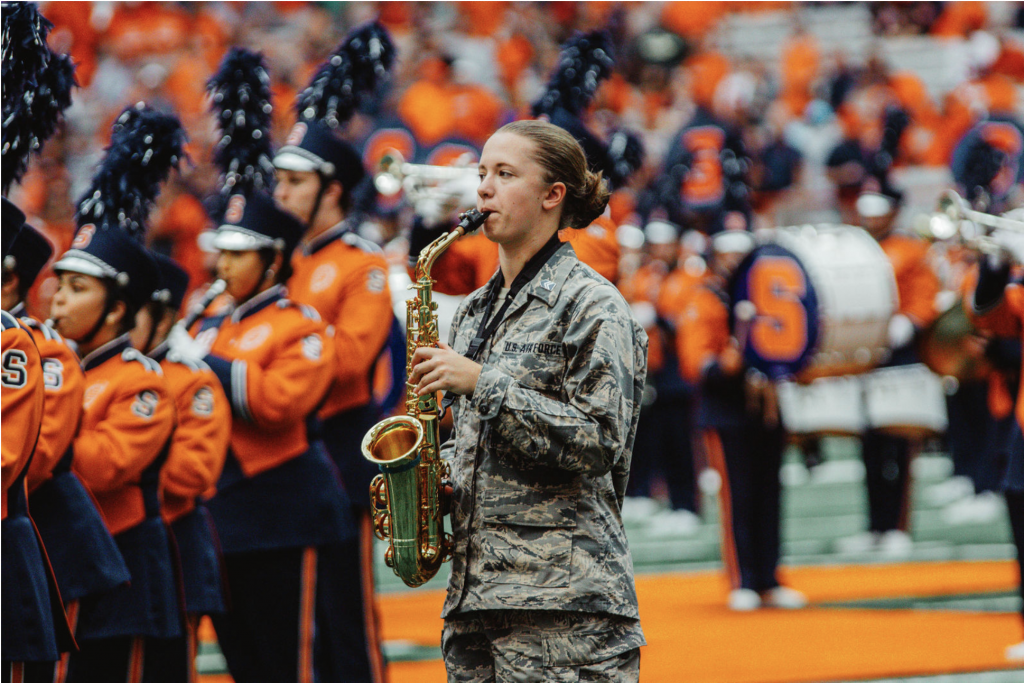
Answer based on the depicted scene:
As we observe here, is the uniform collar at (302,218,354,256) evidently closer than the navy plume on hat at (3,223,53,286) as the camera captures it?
No

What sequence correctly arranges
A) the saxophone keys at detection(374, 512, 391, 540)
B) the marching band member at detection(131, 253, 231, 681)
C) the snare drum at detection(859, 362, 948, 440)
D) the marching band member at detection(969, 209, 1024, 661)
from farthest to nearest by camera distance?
the snare drum at detection(859, 362, 948, 440), the marching band member at detection(969, 209, 1024, 661), the marching band member at detection(131, 253, 231, 681), the saxophone keys at detection(374, 512, 391, 540)

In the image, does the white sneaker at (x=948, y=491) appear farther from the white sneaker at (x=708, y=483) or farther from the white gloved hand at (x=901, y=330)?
the white sneaker at (x=708, y=483)

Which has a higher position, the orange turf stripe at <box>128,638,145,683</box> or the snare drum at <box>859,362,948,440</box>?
the snare drum at <box>859,362,948,440</box>

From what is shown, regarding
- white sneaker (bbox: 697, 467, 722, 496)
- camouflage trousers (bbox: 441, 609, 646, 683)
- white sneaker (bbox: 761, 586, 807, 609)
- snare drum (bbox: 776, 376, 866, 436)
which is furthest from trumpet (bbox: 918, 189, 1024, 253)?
white sneaker (bbox: 697, 467, 722, 496)

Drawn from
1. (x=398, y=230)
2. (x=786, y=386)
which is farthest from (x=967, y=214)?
(x=786, y=386)

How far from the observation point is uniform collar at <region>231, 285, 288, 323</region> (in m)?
4.86

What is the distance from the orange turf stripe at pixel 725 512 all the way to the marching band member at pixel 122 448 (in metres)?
3.93

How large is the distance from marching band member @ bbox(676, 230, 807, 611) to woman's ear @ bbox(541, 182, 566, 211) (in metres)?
4.73

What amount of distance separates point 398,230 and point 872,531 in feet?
12.3

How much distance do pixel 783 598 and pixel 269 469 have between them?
367 centimetres

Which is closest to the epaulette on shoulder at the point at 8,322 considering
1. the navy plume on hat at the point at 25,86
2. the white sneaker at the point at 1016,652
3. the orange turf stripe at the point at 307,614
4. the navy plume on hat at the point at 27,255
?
the navy plume on hat at the point at 27,255

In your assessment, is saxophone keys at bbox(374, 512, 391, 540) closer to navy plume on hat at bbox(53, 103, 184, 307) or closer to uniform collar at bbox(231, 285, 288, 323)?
navy plume on hat at bbox(53, 103, 184, 307)

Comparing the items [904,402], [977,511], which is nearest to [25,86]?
[904,402]

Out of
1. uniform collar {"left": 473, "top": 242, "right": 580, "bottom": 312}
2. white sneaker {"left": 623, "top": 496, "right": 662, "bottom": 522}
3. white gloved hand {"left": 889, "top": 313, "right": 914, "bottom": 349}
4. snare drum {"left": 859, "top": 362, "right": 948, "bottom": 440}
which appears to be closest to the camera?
uniform collar {"left": 473, "top": 242, "right": 580, "bottom": 312}
